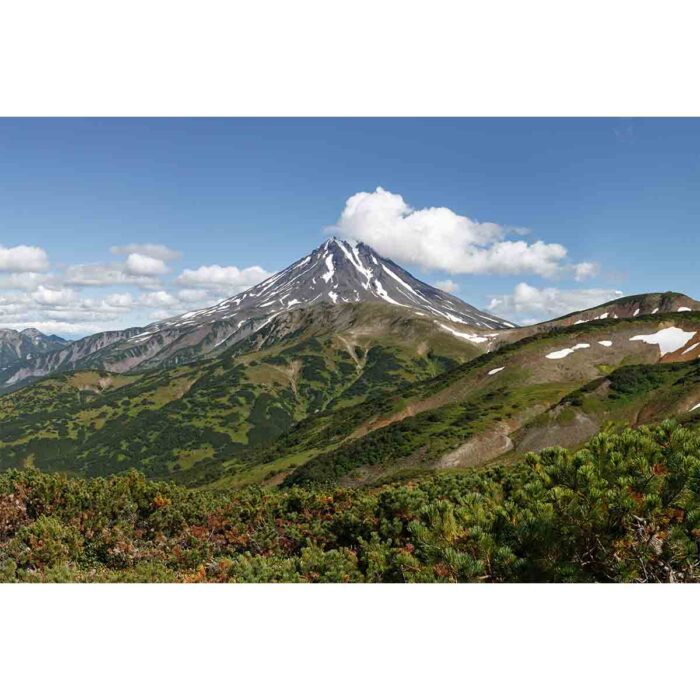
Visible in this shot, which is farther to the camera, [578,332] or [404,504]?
[578,332]

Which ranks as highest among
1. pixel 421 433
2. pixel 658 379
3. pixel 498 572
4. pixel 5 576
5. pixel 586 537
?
pixel 658 379

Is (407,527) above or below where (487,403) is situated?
below

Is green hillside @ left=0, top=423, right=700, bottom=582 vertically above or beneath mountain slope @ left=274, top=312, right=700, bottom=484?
beneath

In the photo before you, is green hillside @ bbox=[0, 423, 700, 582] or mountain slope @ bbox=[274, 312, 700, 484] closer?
green hillside @ bbox=[0, 423, 700, 582]

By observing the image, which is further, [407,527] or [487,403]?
[487,403]

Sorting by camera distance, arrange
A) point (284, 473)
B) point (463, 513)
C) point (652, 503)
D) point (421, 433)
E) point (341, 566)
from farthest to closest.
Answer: point (284, 473), point (421, 433), point (341, 566), point (463, 513), point (652, 503)

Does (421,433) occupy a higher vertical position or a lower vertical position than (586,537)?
higher

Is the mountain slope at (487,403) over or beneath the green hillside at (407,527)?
over

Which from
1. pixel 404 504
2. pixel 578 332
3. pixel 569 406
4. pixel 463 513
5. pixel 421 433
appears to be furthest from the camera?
pixel 578 332

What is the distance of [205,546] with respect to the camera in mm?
20328

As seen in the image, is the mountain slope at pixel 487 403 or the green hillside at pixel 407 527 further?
the mountain slope at pixel 487 403

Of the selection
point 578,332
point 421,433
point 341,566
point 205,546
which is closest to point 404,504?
point 341,566

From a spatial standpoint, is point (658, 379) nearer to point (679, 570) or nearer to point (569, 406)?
point (569, 406)

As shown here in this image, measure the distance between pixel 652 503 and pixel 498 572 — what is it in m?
3.89
